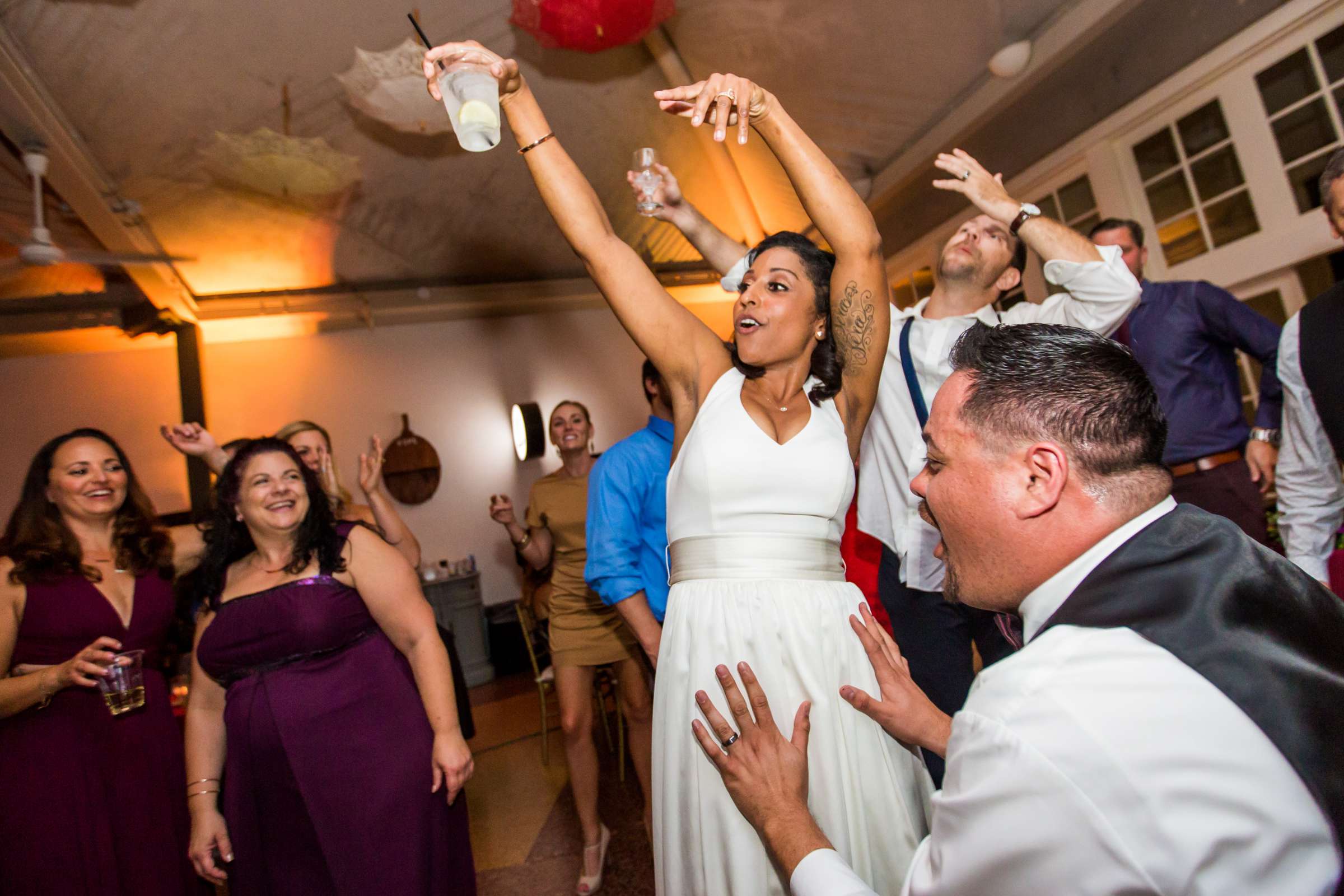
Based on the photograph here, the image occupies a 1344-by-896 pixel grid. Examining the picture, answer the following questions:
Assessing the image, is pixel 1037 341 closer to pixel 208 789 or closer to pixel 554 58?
pixel 208 789

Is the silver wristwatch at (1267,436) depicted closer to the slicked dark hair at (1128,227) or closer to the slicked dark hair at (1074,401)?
the slicked dark hair at (1128,227)

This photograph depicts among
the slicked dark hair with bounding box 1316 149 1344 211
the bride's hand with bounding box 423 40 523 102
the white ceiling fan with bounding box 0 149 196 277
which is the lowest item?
the slicked dark hair with bounding box 1316 149 1344 211

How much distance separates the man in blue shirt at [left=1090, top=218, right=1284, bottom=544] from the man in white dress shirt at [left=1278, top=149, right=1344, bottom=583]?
38 centimetres

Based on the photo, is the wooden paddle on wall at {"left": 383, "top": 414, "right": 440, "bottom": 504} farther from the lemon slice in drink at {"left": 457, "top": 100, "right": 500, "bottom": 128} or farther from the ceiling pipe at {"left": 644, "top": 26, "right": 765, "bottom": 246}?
the lemon slice in drink at {"left": 457, "top": 100, "right": 500, "bottom": 128}

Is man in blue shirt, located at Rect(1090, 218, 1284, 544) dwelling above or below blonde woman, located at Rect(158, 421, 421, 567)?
Answer: below

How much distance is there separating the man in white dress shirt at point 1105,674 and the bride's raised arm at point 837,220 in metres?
0.53

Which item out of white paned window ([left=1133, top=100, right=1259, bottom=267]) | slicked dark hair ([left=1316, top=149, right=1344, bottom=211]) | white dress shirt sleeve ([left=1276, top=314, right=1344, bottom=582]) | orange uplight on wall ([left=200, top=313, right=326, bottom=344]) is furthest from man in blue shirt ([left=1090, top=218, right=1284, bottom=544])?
orange uplight on wall ([left=200, top=313, right=326, bottom=344])

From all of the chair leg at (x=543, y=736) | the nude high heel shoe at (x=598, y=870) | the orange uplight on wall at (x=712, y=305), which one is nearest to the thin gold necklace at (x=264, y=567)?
the nude high heel shoe at (x=598, y=870)

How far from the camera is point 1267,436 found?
2502 millimetres

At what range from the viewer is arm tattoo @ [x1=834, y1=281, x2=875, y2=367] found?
145 cm

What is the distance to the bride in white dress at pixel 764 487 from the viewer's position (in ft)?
3.92

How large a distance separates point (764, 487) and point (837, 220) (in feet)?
1.66

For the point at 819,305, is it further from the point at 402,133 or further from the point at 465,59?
the point at 402,133

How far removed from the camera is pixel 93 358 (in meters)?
7.44
